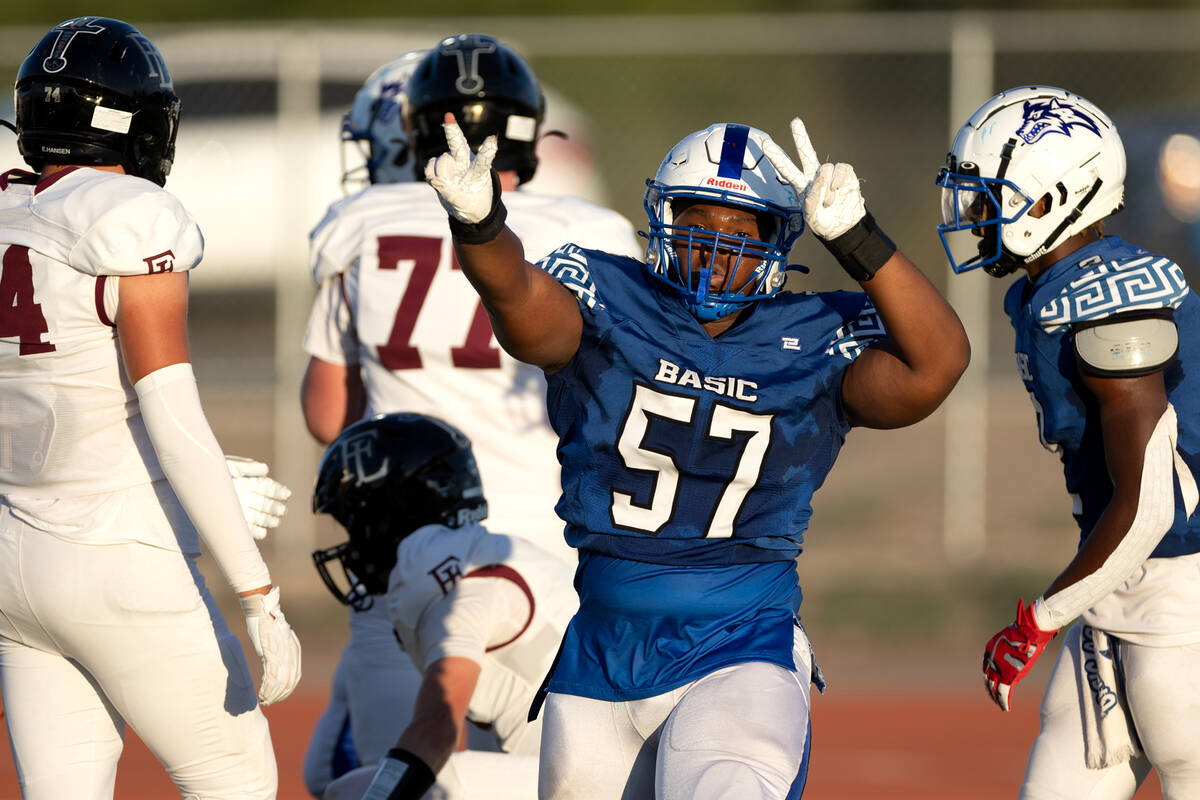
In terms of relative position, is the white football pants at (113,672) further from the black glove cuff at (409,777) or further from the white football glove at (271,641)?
the black glove cuff at (409,777)

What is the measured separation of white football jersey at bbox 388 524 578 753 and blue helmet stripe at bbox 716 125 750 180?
48.0 inches

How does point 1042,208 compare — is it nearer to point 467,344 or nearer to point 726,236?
point 726,236

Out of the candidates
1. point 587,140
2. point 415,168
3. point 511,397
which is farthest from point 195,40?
point 511,397

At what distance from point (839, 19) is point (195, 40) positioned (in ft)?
13.7

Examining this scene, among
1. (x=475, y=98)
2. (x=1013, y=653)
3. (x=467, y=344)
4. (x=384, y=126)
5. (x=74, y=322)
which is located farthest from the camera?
(x=384, y=126)

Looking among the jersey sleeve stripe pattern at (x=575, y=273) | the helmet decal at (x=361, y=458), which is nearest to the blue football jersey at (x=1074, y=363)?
the jersey sleeve stripe pattern at (x=575, y=273)

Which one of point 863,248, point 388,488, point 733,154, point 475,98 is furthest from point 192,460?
point 475,98

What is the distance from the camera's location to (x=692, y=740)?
2.88 meters

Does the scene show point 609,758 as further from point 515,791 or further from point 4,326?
point 4,326

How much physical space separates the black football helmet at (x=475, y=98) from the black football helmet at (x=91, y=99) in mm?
1122

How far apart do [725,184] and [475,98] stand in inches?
55.0

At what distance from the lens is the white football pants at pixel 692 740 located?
2.84 m

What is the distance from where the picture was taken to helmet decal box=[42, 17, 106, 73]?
324cm

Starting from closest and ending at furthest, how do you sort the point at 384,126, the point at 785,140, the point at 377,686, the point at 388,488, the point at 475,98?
the point at 388,488 < the point at 377,686 < the point at 475,98 < the point at 384,126 < the point at 785,140
